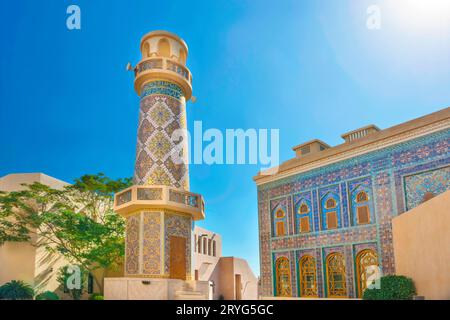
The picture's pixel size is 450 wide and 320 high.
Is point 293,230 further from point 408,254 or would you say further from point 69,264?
point 69,264

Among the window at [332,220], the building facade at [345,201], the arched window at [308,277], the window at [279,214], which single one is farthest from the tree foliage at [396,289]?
the window at [279,214]

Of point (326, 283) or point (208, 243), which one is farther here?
point (208, 243)

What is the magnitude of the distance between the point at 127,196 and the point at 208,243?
19439 millimetres

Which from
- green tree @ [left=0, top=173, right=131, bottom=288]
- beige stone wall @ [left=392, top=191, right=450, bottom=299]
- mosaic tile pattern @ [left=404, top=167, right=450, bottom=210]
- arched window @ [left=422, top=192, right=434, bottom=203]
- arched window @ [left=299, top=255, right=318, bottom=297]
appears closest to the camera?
beige stone wall @ [left=392, top=191, right=450, bottom=299]

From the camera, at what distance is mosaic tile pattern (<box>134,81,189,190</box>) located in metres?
14.2

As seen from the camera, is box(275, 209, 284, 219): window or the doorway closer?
box(275, 209, 284, 219): window

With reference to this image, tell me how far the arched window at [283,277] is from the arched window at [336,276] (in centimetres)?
186

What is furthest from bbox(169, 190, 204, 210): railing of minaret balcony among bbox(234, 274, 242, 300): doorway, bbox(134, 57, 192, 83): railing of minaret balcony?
bbox(234, 274, 242, 300): doorway

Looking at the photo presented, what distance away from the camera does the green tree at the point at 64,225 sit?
17.8 m

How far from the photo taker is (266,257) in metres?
18.6

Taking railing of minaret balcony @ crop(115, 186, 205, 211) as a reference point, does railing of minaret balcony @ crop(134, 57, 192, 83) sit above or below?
above

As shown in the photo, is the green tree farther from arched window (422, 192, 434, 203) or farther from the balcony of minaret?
arched window (422, 192, 434, 203)

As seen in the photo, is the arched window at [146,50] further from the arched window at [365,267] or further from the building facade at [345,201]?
the arched window at [365,267]
